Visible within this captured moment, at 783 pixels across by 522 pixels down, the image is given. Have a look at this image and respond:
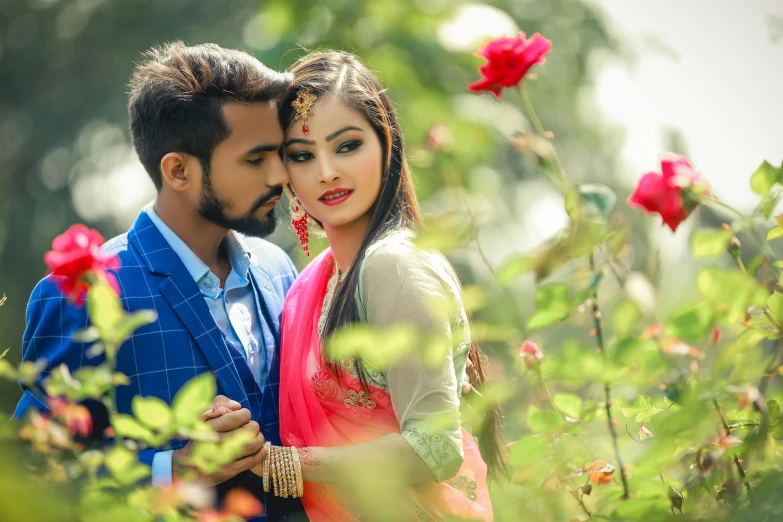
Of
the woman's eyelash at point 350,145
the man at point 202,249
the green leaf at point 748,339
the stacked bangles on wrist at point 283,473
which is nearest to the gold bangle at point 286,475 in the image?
the stacked bangles on wrist at point 283,473

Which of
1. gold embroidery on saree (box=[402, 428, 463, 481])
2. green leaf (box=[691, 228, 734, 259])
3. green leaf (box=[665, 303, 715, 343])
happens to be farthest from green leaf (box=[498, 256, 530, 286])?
gold embroidery on saree (box=[402, 428, 463, 481])

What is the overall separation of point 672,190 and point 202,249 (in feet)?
4.79

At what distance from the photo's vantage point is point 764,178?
1280 mm

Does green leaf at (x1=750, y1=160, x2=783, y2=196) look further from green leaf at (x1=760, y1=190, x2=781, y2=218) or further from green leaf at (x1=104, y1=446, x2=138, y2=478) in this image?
green leaf at (x1=104, y1=446, x2=138, y2=478)

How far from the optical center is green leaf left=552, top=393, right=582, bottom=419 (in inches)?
53.5

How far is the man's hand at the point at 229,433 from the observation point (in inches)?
71.5

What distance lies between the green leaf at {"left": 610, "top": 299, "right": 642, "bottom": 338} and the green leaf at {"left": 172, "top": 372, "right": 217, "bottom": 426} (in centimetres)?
54

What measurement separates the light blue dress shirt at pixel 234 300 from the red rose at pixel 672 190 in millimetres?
1265

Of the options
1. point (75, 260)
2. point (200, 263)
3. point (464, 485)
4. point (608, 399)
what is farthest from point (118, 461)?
point (200, 263)

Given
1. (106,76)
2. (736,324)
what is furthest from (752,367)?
(106,76)

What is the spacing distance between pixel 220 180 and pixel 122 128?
6599 millimetres

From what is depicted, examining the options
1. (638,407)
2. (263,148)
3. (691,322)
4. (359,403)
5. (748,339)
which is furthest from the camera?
(263,148)

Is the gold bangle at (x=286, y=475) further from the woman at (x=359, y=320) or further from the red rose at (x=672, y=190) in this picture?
the red rose at (x=672, y=190)

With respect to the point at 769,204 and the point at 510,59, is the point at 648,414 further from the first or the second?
the point at 510,59
